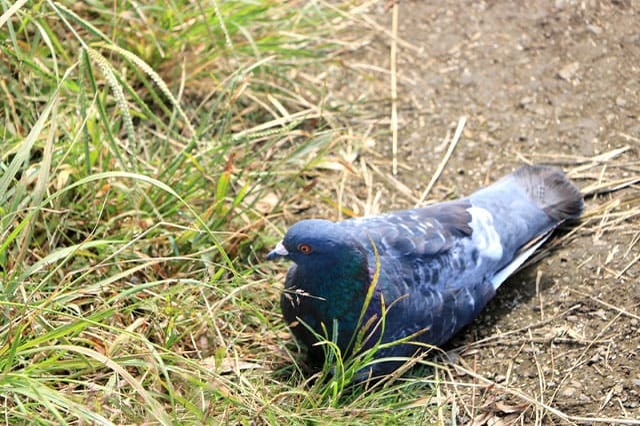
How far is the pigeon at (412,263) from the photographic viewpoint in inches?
150

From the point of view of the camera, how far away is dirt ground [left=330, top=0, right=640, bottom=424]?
385 centimetres

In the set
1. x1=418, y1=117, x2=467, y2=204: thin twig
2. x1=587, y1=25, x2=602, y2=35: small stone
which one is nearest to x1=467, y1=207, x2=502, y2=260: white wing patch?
x1=418, y1=117, x2=467, y2=204: thin twig

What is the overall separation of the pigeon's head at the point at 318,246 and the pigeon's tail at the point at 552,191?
107 cm

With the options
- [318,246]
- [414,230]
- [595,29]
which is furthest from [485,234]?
[595,29]

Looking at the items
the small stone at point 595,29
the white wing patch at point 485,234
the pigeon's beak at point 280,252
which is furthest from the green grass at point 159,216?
the small stone at point 595,29

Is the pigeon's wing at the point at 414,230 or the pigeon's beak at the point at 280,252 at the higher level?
the pigeon's beak at the point at 280,252

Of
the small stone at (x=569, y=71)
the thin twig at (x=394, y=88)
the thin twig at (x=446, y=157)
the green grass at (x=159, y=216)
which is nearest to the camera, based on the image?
the green grass at (x=159, y=216)

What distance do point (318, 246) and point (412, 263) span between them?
500 millimetres

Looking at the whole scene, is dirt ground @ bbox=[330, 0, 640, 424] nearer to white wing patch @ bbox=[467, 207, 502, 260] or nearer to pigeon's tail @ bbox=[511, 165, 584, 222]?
pigeon's tail @ bbox=[511, 165, 584, 222]

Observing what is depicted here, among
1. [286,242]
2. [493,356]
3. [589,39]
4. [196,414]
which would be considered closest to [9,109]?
[286,242]

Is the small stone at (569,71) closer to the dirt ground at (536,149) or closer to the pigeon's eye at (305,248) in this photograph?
the dirt ground at (536,149)

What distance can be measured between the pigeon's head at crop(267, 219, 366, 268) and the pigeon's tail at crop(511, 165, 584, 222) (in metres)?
1.07

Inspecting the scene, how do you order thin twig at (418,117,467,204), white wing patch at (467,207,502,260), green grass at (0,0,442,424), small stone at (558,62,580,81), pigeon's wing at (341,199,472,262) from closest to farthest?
green grass at (0,0,442,424) < pigeon's wing at (341,199,472,262) < white wing patch at (467,207,502,260) < thin twig at (418,117,467,204) < small stone at (558,62,580,81)

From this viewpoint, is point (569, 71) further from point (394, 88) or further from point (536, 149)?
point (394, 88)
